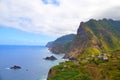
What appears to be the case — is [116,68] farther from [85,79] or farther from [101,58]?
[101,58]

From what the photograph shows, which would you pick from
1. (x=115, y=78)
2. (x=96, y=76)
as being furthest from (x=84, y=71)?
(x=115, y=78)

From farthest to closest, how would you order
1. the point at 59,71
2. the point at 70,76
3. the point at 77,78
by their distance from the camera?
the point at 59,71, the point at 70,76, the point at 77,78

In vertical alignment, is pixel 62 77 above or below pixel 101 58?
below

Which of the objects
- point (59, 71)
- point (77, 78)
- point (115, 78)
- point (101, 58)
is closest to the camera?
point (115, 78)

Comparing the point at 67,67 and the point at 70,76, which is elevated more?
the point at 67,67

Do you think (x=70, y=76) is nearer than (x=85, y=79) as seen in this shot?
No

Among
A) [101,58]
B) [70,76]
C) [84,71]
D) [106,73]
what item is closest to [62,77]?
[70,76]

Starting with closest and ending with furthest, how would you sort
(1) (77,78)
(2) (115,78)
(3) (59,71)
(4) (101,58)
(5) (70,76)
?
(2) (115,78) → (1) (77,78) → (5) (70,76) → (3) (59,71) → (4) (101,58)

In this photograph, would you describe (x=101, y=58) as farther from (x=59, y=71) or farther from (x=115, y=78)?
(x=115, y=78)

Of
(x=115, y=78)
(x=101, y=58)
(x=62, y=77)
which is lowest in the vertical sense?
(x=115, y=78)
